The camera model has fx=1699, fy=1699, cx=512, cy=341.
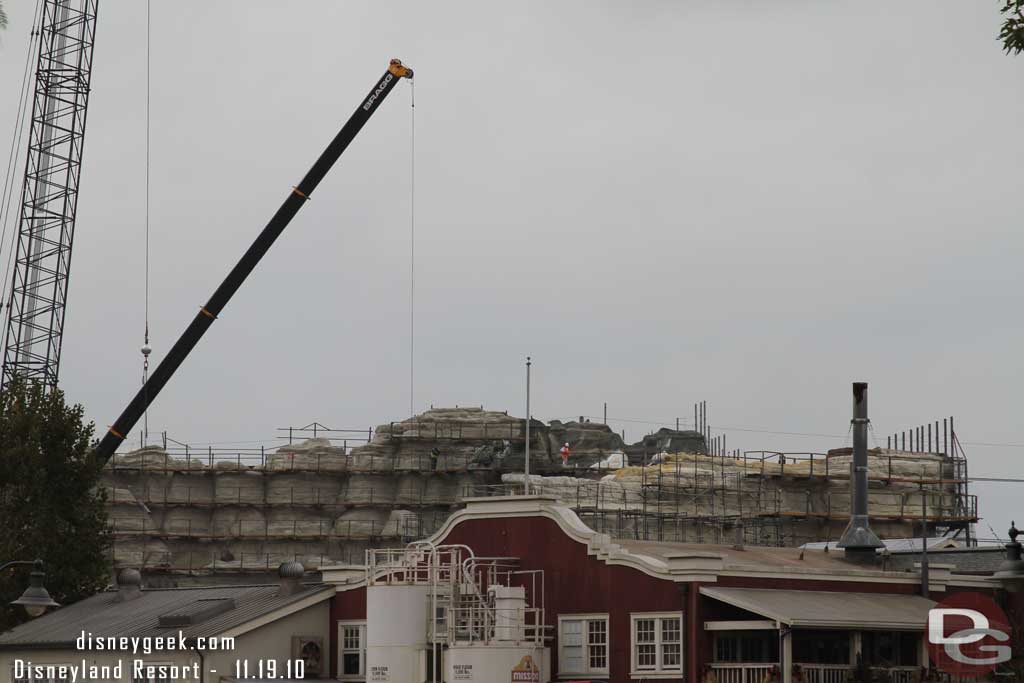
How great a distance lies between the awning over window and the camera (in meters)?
45.7

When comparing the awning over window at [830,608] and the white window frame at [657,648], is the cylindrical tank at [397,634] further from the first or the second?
the awning over window at [830,608]

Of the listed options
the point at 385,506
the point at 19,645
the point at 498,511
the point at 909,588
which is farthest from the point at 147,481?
the point at 909,588

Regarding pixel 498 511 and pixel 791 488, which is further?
pixel 791 488

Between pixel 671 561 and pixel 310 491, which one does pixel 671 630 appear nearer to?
pixel 671 561

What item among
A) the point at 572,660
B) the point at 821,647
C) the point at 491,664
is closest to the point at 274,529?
the point at 572,660

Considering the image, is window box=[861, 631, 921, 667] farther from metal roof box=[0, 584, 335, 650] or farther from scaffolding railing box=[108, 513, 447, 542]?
scaffolding railing box=[108, 513, 447, 542]

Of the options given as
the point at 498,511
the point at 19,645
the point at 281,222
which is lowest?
the point at 19,645

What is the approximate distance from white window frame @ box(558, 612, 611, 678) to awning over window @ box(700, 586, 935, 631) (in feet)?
13.1

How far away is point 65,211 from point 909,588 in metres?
68.3

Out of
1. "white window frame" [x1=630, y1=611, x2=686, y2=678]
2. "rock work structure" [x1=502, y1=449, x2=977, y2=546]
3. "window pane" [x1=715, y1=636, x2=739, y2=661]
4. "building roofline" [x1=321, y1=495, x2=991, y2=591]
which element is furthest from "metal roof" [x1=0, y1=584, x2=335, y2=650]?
"rock work structure" [x1=502, y1=449, x2=977, y2=546]

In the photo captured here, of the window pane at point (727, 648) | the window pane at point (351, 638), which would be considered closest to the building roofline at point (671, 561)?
the window pane at point (351, 638)

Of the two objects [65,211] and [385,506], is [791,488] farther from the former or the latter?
[65,211]

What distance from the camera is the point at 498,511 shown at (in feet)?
176

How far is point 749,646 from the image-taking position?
4834cm
